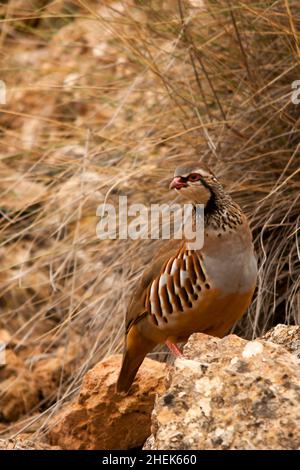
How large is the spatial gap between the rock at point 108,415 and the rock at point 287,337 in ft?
3.02

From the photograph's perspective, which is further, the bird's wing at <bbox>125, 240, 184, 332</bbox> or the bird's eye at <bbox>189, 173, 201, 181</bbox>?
the bird's wing at <bbox>125, 240, 184, 332</bbox>

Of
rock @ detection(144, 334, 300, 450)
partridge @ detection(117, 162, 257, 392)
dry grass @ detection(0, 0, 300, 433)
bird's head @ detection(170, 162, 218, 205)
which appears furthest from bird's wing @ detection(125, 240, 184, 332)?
rock @ detection(144, 334, 300, 450)

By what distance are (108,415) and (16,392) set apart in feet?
4.51

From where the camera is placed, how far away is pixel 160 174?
17.0 feet

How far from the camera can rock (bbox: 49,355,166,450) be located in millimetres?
3918

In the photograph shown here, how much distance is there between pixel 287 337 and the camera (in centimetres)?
308

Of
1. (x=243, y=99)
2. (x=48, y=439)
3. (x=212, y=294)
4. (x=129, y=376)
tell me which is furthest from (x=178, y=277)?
(x=243, y=99)

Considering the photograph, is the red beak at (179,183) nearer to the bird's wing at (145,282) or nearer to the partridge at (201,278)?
the partridge at (201,278)

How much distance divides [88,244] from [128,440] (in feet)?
5.53

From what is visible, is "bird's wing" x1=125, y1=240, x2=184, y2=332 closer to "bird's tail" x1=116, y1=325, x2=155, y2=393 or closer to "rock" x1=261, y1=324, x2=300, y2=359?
"bird's tail" x1=116, y1=325, x2=155, y2=393

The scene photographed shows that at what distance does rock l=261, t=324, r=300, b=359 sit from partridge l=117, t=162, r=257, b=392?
705 mm

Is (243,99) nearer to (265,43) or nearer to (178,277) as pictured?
(265,43)

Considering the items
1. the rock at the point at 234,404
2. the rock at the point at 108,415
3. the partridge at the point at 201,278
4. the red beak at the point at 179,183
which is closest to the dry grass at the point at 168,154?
the rock at the point at 108,415

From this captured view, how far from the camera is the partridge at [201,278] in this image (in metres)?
3.83
